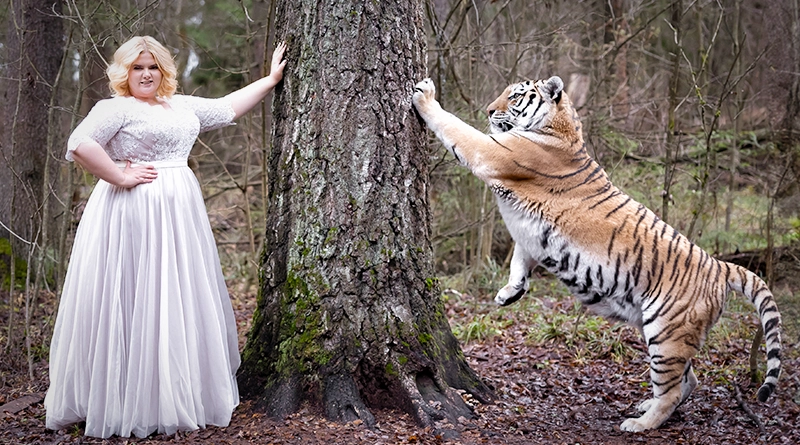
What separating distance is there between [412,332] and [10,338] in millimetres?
3244

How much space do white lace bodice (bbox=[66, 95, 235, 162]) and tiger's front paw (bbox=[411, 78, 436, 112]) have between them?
4.06ft

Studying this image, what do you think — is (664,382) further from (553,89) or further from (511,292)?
(553,89)

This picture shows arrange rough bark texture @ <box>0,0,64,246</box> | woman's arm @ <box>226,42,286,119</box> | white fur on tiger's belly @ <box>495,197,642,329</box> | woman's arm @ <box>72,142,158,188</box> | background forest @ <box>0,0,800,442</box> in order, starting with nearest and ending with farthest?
woman's arm @ <box>72,142,158,188</box> → woman's arm @ <box>226,42,286,119</box> → white fur on tiger's belly @ <box>495,197,642,329</box> → background forest @ <box>0,0,800,442</box> → rough bark texture @ <box>0,0,64,246</box>

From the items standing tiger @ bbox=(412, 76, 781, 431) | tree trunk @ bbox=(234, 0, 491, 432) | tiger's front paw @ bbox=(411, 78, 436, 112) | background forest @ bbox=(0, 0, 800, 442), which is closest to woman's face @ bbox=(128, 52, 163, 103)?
tree trunk @ bbox=(234, 0, 491, 432)

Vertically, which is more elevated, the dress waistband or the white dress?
the dress waistband

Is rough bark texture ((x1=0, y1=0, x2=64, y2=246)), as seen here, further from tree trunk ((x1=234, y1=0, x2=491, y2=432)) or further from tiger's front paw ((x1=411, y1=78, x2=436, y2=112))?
tiger's front paw ((x1=411, y1=78, x2=436, y2=112))

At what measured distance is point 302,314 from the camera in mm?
3787

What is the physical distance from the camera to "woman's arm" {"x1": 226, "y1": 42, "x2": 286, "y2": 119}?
389 centimetres

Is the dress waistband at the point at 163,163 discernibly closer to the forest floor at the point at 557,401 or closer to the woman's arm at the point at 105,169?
the woman's arm at the point at 105,169

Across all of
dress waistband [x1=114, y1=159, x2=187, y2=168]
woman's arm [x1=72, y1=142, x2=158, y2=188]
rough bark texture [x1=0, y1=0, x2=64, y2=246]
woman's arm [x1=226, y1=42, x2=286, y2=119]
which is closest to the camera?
woman's arm [x1=72, y1=142, x2=158, y2=188]

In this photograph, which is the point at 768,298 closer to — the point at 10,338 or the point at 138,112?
the point at 138,112

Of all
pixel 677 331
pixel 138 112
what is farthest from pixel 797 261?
pixel 138 112

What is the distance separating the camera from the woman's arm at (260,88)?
3.89 metres

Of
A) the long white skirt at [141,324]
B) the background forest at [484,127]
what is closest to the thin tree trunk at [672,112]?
the background forest at [484,127]
